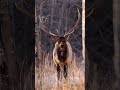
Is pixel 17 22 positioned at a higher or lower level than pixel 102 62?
higher

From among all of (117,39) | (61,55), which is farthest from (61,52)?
(117,39)

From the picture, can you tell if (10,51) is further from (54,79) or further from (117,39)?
(117,39)

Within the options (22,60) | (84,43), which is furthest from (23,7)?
(84,43)

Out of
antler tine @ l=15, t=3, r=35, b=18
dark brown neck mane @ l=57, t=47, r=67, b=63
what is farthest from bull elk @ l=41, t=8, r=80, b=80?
antler tine @ l=15, t=3, r=35, b=18

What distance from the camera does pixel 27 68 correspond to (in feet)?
13.3

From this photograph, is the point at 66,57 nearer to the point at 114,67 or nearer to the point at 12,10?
the point at 114,67

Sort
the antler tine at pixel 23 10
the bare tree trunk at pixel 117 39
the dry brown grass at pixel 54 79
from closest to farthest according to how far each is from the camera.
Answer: the dry brown grass at pixel 54 79
the bare tree trunk at pixel 117 39
the antler tine at pixel 23 10

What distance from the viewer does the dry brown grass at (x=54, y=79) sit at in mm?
3656

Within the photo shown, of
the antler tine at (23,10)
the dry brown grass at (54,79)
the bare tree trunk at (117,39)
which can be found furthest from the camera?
the antler tine at (23,10)

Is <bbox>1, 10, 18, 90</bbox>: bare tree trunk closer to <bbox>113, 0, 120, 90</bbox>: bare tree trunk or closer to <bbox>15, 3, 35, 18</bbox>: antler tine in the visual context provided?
<bbox>15, 3, 35, 18</bbox>: antler tine

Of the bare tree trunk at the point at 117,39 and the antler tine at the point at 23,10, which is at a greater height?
the antler tine at the point at 23,10

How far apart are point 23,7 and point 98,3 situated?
2.18 feet

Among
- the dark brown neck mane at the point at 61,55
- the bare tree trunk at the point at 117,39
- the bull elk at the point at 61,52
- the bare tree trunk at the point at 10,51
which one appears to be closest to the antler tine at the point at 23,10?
the bare tree trunk at the point at 10,51

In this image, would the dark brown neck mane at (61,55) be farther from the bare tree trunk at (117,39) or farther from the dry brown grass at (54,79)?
the bare tree trunk at (117,39)
